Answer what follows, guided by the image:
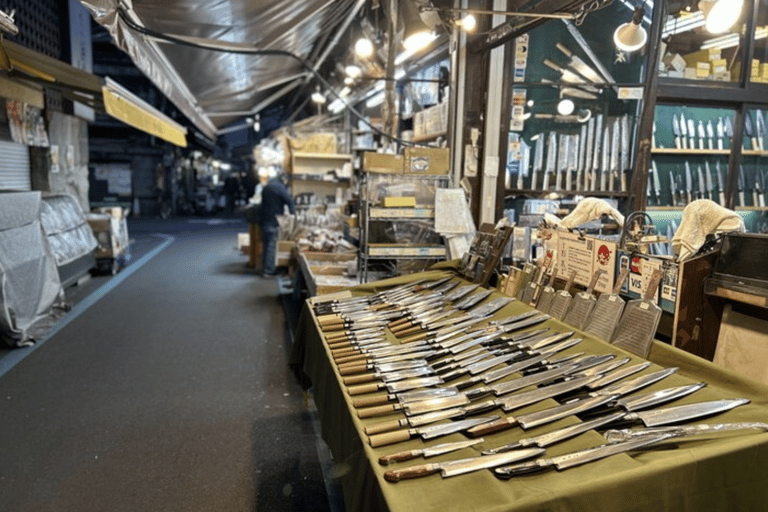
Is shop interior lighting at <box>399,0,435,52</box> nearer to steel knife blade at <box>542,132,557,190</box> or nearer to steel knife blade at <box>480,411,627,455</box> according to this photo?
steel knife blade at <box>542,132,557,190</box>

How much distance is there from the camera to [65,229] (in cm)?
685

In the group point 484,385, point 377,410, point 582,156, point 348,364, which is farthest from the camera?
point 582,156

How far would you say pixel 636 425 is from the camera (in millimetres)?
1533

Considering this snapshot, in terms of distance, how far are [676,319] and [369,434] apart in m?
1.25

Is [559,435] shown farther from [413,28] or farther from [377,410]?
[413,28]

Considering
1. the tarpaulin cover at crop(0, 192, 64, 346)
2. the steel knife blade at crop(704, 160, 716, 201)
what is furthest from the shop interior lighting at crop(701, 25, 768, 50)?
the tarpaulin cover at crop(0, 192, 64, 346)

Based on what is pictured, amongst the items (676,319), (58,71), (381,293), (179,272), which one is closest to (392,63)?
(381,293)

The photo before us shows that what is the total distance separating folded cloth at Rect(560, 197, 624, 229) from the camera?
8.41 feet

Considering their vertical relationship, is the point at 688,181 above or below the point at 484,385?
above

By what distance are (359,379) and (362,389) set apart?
0.30 feet

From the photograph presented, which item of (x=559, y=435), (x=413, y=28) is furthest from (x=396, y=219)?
(x=559, y=435)

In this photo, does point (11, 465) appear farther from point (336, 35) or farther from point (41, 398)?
point (336, 35)

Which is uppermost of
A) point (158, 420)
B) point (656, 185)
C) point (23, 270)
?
point (656, 185)

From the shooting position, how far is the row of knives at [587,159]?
464 centimetres
